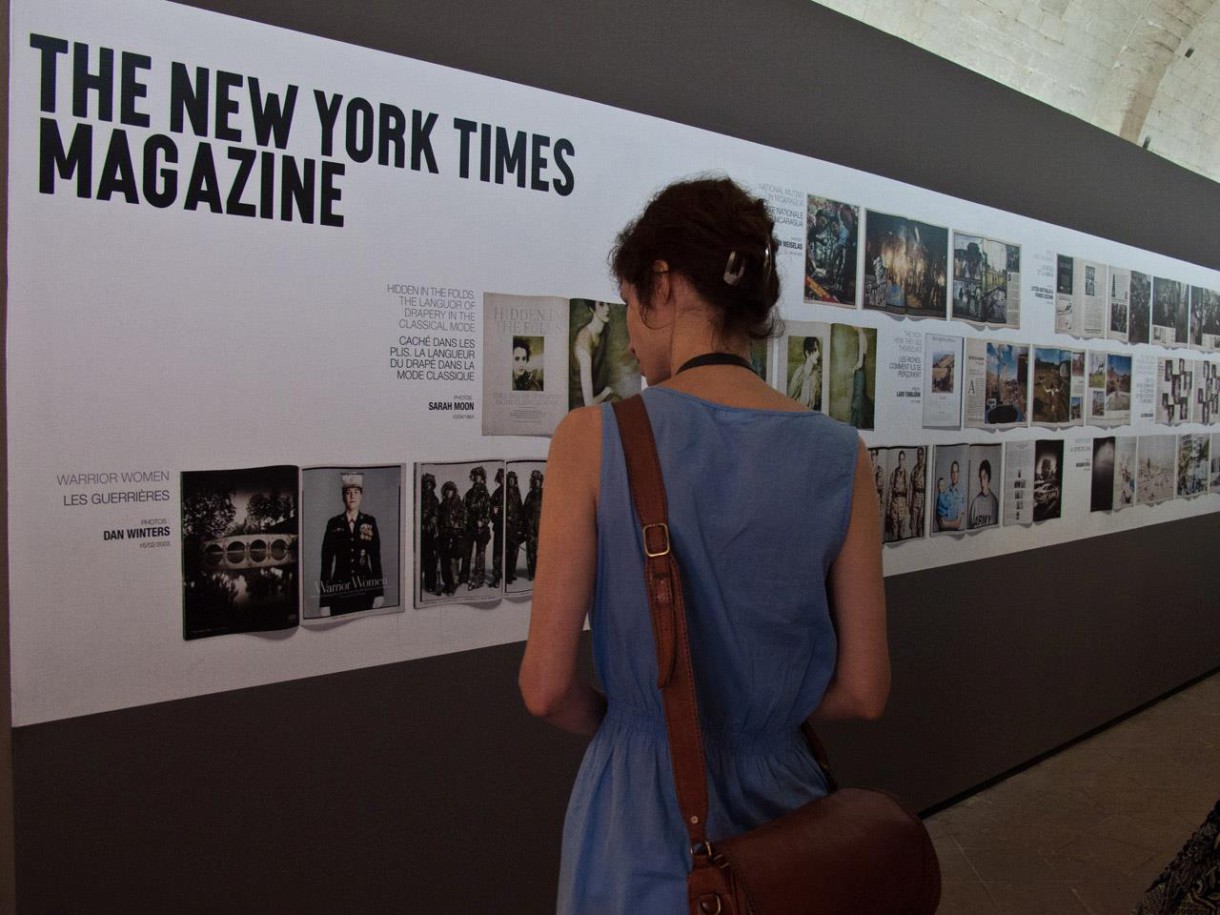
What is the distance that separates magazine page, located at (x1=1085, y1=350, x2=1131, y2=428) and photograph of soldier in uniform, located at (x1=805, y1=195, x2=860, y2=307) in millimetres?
2358

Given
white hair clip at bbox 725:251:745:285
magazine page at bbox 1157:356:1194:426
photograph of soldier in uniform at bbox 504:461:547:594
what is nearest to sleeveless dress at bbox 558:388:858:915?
white hair clip at bbox 725:251:745:285

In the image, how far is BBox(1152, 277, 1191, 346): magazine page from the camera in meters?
6.21

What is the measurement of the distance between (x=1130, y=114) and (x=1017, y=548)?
4.06m

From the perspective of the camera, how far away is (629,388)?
3201mm

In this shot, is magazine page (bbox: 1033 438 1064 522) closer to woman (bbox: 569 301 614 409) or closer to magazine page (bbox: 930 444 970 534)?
magazine page (bbox: 930 444 970 534)

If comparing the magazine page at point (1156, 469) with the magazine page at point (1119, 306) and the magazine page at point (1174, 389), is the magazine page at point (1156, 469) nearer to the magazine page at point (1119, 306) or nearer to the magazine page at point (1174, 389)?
the magazine page at point (1174, 389)

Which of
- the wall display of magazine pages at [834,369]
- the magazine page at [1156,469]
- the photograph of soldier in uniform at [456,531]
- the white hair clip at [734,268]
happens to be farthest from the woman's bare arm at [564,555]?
the magazine page at [1156,469]

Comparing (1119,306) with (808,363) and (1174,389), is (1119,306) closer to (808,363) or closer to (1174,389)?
(1174,389)

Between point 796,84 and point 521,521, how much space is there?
2.10 metres

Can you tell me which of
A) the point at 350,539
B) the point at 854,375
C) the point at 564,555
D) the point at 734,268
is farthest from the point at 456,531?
the point at 854,375

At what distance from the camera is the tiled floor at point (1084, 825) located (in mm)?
4082

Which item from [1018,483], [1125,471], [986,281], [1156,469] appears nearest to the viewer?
[986,281]

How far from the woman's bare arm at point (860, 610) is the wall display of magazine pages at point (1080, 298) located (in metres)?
4.25

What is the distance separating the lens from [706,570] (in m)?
1.47
